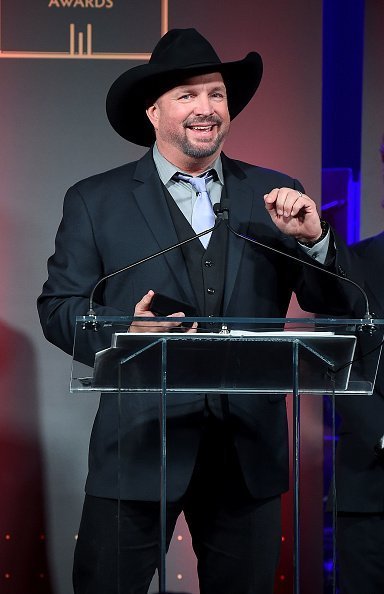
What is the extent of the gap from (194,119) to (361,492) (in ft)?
3.43

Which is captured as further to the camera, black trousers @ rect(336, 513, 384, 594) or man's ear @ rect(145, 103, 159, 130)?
man's ear @ rect(145, 103, 159, 130)

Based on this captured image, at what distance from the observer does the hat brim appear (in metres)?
3.00

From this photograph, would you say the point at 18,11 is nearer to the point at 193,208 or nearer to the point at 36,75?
the point at 36,75

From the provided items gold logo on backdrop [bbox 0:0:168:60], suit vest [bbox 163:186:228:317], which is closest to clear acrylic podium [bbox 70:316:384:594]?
suit vest [bbox 163:186:228:317]

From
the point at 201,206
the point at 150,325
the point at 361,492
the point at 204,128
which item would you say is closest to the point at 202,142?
the point at 204,128

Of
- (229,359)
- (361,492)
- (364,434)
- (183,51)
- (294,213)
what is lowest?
(361,492)

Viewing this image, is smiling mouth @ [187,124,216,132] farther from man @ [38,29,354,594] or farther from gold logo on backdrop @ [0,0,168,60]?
gold logo on backdrop @ [0,0,168,60]

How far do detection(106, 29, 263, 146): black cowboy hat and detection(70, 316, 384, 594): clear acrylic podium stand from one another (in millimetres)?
854

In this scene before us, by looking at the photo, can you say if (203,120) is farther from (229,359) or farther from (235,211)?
(229,359)

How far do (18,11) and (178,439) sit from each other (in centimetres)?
183

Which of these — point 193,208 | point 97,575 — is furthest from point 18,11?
point 97,575

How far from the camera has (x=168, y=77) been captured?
3025mm

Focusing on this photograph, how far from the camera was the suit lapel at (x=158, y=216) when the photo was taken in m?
2.88

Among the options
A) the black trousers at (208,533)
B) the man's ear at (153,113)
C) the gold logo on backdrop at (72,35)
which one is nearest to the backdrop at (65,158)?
the gold logo on backdrop at (72,35)
